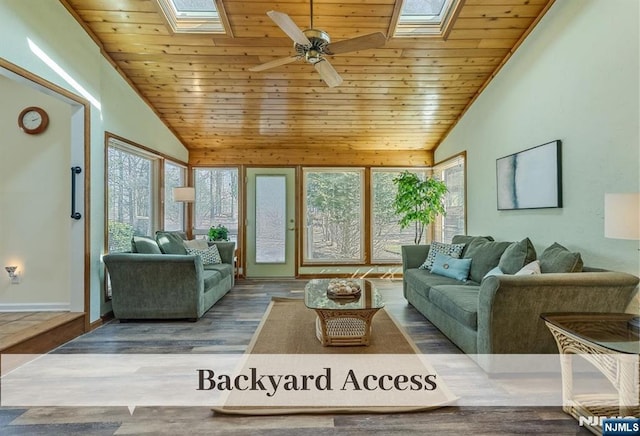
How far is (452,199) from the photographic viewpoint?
18.6 ft

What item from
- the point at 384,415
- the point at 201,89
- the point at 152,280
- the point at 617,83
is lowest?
the point at 384,415

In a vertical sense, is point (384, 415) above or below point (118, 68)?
below

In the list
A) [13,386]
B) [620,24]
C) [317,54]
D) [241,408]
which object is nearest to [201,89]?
[317,54]

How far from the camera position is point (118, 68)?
161 inches

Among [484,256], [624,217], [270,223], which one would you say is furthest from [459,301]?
[270,223]

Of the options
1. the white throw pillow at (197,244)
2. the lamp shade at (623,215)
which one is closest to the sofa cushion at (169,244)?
the white throw pillow at (197,244)

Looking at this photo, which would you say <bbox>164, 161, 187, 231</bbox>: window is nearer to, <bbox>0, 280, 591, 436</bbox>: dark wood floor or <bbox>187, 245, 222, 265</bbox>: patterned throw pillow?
<bbox>187, 245, 222, 265</bbox>: patterned throw pillow

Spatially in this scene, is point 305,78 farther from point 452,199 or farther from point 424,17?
point 452,199

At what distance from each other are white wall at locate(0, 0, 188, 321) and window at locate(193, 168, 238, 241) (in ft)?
4.99

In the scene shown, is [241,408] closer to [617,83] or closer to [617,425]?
[617,425]

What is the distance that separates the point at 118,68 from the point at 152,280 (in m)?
2.54

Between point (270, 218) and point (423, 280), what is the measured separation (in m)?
3.24

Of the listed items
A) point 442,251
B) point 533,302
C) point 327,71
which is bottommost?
point 533,302

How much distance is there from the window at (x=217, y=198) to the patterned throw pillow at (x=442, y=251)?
3.39 m
